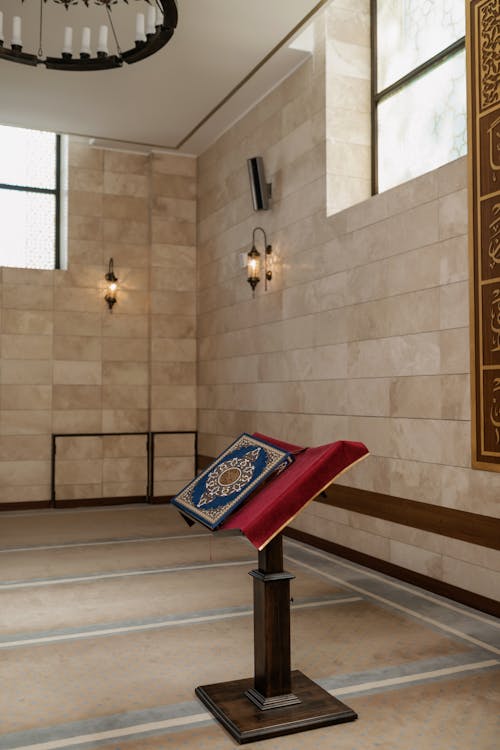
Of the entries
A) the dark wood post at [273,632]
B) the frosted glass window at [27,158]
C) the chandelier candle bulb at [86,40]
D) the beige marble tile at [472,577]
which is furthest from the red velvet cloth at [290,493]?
the frosted glass window at [27,158]

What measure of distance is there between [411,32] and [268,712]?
5140 mm

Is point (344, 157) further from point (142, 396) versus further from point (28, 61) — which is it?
point (142, 396)

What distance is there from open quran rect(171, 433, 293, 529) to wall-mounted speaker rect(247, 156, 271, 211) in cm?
428

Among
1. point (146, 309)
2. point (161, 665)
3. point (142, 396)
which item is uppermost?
point (146, 309)

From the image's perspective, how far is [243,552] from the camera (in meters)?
6.27

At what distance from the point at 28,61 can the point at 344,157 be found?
2679mm

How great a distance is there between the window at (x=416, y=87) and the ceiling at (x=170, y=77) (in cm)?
74

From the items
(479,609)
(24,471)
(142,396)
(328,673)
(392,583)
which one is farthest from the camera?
(142,396)

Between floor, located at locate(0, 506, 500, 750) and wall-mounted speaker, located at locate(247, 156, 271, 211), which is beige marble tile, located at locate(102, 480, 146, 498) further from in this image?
wall-mounted speaker, located at locate(247, 156, 271, 211)

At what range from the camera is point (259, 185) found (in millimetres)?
7355

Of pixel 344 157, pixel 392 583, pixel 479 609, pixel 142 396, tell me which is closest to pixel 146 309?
pixel 142 396

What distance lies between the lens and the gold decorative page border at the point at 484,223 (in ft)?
13.8

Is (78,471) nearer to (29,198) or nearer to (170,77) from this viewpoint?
(29,198)

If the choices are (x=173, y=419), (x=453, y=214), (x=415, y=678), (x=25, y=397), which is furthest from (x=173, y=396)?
(x=415, y=678)
